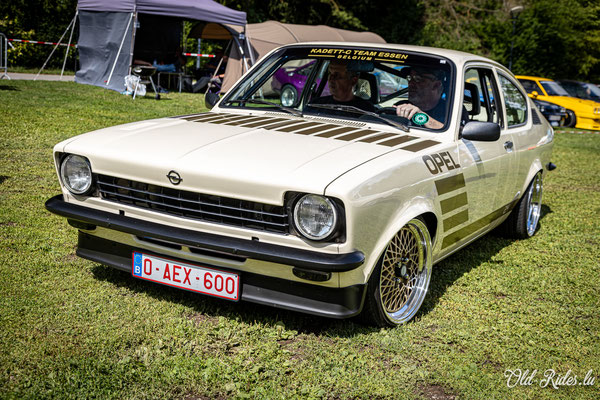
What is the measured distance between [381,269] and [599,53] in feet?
114

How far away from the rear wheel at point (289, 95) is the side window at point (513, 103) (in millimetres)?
1786

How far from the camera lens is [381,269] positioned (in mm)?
3322

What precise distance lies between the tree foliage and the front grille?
24.5 meters

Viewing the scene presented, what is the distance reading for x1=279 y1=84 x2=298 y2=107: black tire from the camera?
14.9ft

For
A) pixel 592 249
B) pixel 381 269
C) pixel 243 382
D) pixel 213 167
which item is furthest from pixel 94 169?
pixel 592 249

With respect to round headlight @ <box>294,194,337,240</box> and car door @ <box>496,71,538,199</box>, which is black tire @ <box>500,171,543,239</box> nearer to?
car door @ <box>496,71,538,199</box>

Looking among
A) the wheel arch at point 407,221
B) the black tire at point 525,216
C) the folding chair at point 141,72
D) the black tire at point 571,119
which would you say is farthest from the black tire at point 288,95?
the black tire at point 571,119

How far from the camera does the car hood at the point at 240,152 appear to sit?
302cm

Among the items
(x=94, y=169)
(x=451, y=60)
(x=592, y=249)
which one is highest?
(x=451, y=60)

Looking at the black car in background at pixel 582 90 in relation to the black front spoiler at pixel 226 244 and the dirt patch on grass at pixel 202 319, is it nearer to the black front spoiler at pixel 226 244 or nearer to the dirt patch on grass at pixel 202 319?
the dirt patch on grass at pixel 202 319

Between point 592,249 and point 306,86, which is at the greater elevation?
point 306,86

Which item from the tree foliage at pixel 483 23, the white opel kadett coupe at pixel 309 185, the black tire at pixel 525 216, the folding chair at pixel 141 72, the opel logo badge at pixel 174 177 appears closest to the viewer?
the white opel kadett coupe at pixel 309 185

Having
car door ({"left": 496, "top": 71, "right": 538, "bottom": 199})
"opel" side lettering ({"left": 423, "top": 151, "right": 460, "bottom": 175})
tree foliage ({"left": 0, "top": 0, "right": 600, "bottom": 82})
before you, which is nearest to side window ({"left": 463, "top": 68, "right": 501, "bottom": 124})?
car door ({"left": 496, "top": 71, "right": 538, "bottom": 199})

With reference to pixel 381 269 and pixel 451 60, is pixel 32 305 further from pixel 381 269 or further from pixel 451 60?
pixel 451 60
